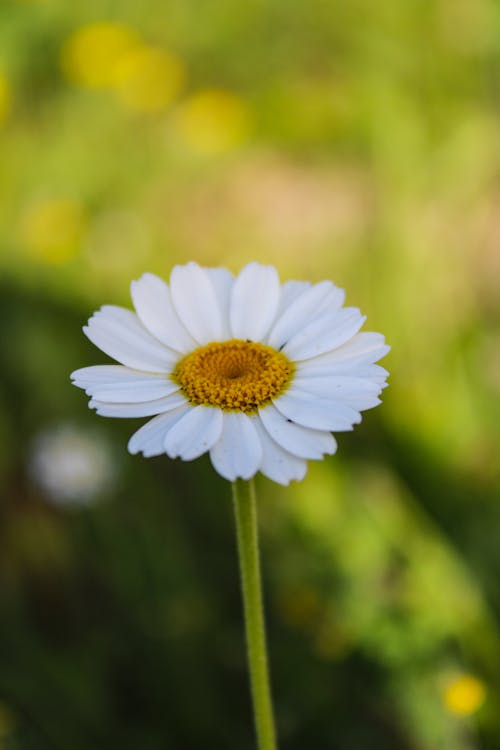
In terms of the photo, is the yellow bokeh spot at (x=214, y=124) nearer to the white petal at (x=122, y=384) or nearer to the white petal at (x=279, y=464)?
the white petal at (x=122, y=384)

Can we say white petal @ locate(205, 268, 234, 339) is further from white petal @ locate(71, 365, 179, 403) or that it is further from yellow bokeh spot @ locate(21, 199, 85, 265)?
yellow bokeh spot @ locate(21, 199, 85, 265)

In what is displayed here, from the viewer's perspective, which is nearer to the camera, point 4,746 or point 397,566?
point 4,746

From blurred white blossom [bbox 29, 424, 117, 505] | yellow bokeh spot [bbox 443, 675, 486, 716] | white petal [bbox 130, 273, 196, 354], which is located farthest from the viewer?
blurred white blossom [bbox 29, 424, 117, 505]

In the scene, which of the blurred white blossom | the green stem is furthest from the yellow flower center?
the blurred white blossom

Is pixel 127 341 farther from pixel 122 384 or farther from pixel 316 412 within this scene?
pixel 316 412

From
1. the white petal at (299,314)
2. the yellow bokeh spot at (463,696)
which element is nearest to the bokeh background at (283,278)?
the yellow bokeh spot at (463,696)

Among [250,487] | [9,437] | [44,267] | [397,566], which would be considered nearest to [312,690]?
[397,566]

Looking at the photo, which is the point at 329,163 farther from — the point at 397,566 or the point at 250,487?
the point at 250,487
